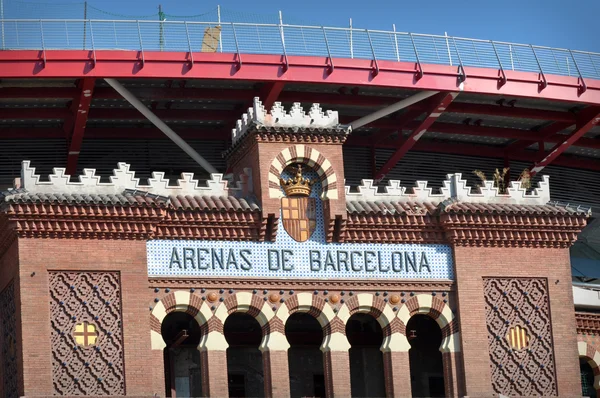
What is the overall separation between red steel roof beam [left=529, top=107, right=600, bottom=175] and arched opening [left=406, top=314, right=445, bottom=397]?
9195mm

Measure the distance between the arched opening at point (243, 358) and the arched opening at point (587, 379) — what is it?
10.4m

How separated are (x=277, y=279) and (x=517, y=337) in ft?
23.9

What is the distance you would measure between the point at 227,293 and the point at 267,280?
1.20 metres

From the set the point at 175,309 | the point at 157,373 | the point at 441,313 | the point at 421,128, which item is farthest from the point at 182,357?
the point at 421,128

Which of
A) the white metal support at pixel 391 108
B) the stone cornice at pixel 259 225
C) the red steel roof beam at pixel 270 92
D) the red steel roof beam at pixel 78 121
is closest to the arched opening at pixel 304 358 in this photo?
the stone cornice at pixel 259 225

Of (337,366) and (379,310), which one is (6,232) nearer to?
(337,366)

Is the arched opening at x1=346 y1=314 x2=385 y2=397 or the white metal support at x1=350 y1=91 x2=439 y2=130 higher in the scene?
the white metal support at x1=350 y1=91 x2=439 y2=130

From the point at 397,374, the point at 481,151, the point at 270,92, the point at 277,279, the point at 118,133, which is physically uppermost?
the point at 270,92

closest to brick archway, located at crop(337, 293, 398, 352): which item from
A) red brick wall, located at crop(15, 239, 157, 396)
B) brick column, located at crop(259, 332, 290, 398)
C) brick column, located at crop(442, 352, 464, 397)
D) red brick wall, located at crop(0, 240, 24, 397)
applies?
brick column, located at crop(442, 352, 464, 397)

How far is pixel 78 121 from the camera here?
5006 cm

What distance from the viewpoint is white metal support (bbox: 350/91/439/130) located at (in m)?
51.7

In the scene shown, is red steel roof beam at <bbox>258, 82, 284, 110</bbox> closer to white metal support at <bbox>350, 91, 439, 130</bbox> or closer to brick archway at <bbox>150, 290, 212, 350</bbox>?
white metal support at <bbox>350, 91, 439, 130</bbox>

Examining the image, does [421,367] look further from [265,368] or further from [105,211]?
[105,211]

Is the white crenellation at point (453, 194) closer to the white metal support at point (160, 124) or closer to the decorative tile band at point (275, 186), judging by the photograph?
the decorative tile band at point (275, 186)
